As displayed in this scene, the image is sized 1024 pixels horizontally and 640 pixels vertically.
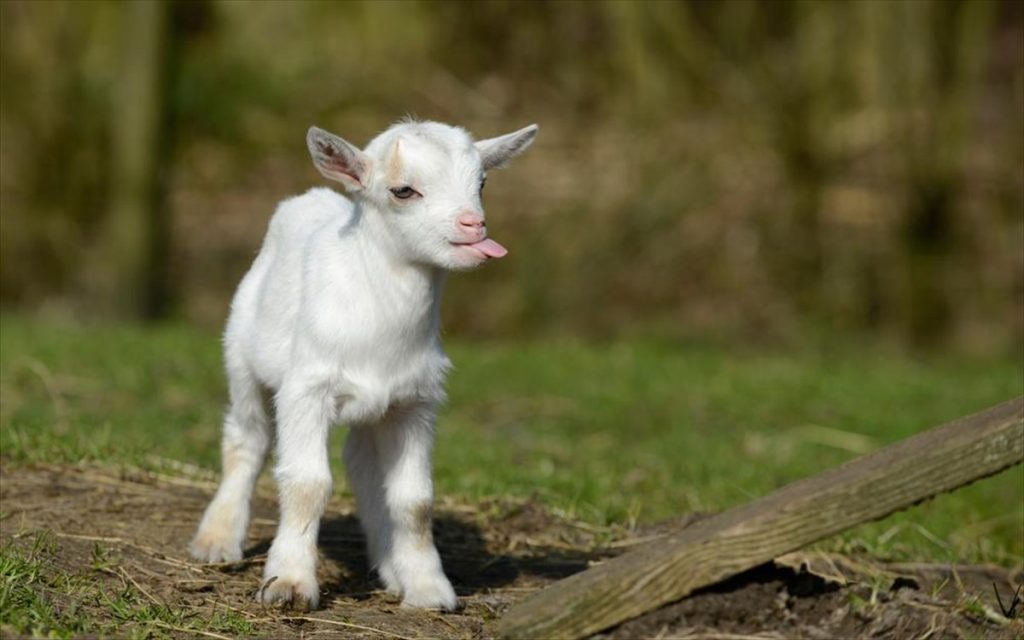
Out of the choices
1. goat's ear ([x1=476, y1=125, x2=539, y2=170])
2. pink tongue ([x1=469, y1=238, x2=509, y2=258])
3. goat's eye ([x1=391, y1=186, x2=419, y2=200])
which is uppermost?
goat's ear ([x1=476, y1=125, x2=539, y2=170])

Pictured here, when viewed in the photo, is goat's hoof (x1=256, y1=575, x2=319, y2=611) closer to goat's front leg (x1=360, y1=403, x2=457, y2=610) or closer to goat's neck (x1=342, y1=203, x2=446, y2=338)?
goat's front leg (x1=360, y1=403, x2=457, y2=610)

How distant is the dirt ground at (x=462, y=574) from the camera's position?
16.9 ft

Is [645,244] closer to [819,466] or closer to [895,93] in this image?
[895,93]

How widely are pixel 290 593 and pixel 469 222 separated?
4.11 ft

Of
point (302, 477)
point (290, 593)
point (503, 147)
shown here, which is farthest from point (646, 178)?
point (290, 593)

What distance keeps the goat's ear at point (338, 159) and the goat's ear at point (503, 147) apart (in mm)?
376

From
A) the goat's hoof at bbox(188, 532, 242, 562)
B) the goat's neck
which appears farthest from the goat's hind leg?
the goat's neck

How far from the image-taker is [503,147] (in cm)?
534

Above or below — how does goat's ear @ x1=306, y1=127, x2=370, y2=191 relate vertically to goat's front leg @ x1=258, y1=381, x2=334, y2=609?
above

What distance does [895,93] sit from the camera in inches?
582

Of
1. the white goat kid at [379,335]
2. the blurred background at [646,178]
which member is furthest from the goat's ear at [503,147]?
the blurred background at [646,178]

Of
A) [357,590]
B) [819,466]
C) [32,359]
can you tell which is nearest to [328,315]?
[357,590]

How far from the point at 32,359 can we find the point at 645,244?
6.93 m

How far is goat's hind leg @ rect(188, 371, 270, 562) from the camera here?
577cm
